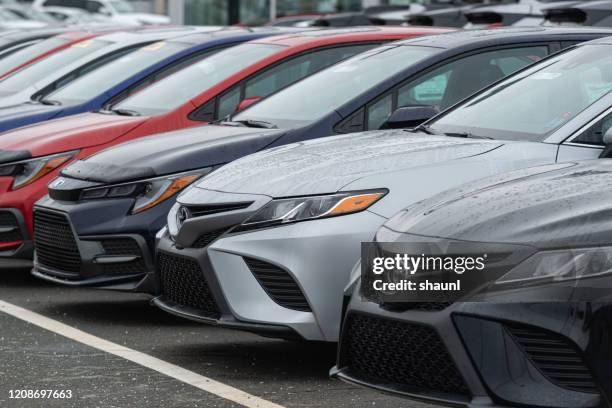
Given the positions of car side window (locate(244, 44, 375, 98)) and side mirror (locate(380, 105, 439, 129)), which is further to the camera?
car side window (locate(244, 44, 375, 98))

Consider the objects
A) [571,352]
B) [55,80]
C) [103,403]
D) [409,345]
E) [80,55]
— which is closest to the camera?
[571,352]

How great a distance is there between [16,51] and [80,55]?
→ 114 inches

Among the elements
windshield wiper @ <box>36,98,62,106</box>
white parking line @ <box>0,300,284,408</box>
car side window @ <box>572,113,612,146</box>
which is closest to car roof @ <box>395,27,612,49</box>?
car side window @ <box>572,113,612,146</box>

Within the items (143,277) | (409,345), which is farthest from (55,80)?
(409,345)

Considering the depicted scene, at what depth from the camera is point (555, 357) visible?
4.11m

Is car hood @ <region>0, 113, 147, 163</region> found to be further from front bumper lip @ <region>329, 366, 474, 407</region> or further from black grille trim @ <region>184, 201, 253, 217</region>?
front bumper lip @ <region>329, 366, 474, 407</region>

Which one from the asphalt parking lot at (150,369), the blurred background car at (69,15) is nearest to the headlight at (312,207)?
the asphalt parking lot at (150,369)

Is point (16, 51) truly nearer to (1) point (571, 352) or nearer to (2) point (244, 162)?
(2) point (244, 162)

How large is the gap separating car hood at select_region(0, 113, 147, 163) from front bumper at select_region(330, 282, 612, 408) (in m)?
5.35

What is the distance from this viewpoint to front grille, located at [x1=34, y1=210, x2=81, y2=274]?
8.04 metres

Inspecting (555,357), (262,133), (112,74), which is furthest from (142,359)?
(112,74)

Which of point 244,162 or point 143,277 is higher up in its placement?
point 244,162

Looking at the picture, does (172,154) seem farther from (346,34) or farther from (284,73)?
(346,34)

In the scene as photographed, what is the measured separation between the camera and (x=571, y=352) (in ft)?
13.4
